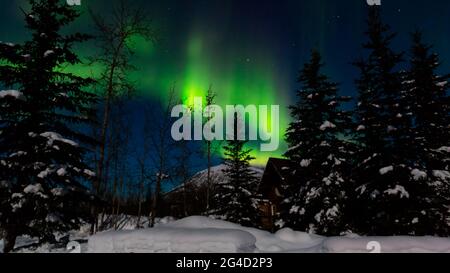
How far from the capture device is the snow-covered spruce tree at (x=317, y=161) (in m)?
17.7

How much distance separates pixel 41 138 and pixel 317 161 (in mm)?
13531

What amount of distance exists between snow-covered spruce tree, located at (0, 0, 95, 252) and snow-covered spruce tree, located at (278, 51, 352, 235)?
11.5 meters

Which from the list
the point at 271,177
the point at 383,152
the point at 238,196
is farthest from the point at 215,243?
the point at 271,177

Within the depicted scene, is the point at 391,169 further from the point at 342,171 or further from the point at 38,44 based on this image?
the point at 38,44

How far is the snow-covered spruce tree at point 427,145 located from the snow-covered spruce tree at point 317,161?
333 centimetres

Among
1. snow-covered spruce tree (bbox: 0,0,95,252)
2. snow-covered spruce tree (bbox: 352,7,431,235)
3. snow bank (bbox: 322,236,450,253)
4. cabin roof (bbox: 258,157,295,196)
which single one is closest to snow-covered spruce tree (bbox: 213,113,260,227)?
cabin roof (bbox: 258,157,295,196)

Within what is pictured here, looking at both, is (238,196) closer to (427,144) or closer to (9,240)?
→ (427,144)

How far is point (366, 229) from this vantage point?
54.9ft

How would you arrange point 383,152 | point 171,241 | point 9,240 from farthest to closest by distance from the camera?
point 383,152, point 9,240, point 171,241

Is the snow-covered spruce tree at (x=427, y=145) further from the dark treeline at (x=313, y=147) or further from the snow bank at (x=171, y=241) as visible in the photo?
the snow bank at (x=171, y=241)

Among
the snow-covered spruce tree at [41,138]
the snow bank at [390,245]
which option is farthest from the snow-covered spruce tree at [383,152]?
the snow-covered spruce tree at [41,138]

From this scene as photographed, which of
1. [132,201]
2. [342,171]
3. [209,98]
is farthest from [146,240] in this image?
[132,201]

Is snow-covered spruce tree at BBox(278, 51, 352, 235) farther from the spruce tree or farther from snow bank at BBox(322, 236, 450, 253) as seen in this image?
snow bank at BBox(322, 236, 450, 253)

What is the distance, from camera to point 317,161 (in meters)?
18.7
